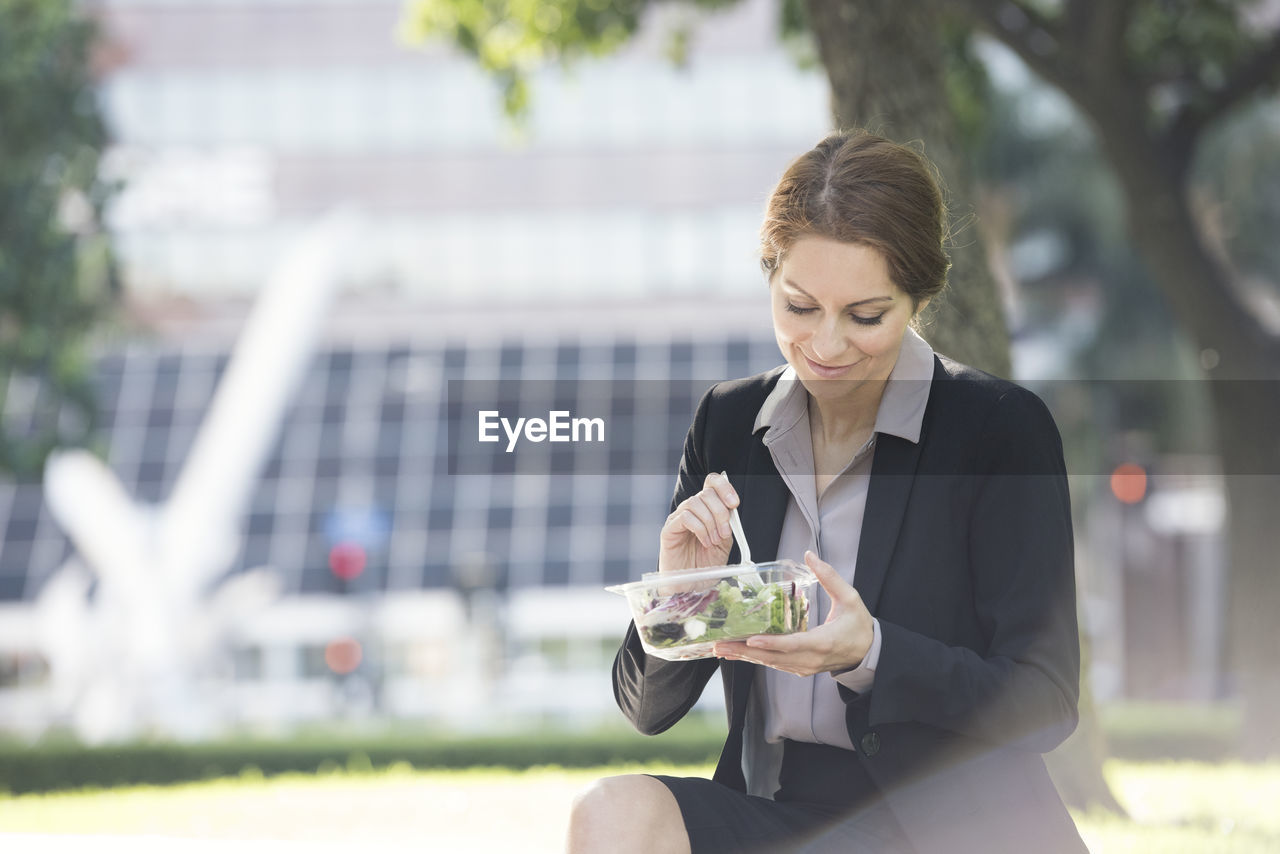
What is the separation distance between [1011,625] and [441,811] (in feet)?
16.7

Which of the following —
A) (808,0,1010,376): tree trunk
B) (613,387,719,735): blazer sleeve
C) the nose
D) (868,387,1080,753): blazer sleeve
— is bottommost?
(613,387,719,735): blazer sleeve

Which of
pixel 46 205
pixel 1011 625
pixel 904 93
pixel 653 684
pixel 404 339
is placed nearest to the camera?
pixel 1011 625

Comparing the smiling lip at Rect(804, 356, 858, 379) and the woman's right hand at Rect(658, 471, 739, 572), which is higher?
the smiling lip at Rect(804, 356, 858, 379)

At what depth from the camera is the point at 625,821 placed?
2.23 m

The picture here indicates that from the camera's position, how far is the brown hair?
2268mm

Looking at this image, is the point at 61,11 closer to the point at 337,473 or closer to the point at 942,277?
the point at 942,277

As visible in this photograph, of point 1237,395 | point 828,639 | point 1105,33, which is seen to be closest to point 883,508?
point 828,639

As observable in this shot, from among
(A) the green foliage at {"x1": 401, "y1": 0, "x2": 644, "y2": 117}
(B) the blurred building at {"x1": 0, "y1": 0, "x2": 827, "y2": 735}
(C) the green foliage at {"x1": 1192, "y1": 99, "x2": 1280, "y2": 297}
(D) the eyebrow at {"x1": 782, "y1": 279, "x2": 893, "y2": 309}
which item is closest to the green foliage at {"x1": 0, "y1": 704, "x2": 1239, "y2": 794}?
(A) the green foliage at {"x1": 401, "y1": 0, "x2": 644, "y2": 117}

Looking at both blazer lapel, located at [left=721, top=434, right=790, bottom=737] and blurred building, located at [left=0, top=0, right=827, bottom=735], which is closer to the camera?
blazer lapel, located at [left=721, top=434, right=790, bottom=737]

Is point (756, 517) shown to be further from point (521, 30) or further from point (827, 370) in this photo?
point (521, 30)

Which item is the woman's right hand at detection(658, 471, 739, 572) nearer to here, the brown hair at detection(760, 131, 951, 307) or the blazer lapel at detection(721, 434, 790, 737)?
the blazer lapel at detection(721, 434, 790, 737)

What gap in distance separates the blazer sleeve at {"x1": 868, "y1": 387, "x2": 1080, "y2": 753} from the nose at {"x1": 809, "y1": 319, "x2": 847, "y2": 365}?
0.81ft

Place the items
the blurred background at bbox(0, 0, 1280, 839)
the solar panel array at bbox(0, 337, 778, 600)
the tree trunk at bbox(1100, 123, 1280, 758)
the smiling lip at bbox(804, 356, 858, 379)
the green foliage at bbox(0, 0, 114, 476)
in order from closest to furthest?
Answer: 1. the smiling lip at bbox(804, 356, 858, 379)
2. the tree trunk at bbox(1100, 123, 1280, 758)
3. the green foliage at bbox(0, 0, 114, 476)
4. the blurred background at bbox(0, 0, 1280, 839)
5. the solar panel array at bbox(0, 337, 778, 600)

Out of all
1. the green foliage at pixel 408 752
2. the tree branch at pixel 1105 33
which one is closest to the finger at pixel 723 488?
the tree branch at pixel 1105 33
